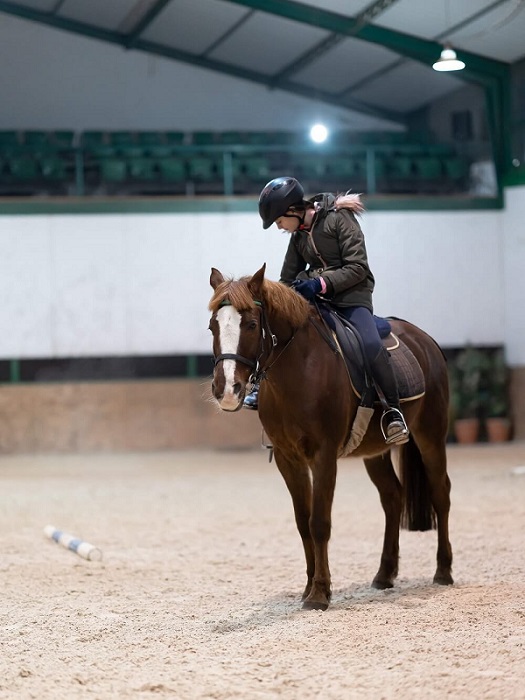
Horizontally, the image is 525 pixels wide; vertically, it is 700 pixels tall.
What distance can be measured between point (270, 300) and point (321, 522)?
1096mm

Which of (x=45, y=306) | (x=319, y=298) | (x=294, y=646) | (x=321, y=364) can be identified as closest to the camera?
(x=294, y=646)

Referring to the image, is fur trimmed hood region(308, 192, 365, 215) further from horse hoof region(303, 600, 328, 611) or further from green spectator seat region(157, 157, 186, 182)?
green spectator seat region(157, 157, 186, 182)

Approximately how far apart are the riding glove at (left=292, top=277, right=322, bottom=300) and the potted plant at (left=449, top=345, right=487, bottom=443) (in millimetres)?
9802

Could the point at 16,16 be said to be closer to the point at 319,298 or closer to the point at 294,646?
the point at 319,298

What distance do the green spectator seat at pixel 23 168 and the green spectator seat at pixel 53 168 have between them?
13cm

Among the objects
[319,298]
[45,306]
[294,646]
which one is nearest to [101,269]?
[45,306]

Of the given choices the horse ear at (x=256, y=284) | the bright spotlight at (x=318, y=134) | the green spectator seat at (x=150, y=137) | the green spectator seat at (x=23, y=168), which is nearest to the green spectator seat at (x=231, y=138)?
the green spectator seat at (x=150, y=137)

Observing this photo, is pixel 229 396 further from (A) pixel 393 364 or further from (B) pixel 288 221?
(A) pixel 393 364

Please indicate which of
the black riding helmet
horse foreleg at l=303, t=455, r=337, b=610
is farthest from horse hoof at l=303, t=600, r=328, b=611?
the black riding helmet

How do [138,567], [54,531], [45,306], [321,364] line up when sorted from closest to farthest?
[321,364], [138,567], [54,531], [45,306]

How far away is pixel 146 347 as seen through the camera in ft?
46.8

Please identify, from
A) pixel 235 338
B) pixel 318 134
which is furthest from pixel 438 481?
pixel 318 134

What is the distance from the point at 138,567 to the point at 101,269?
8.44m

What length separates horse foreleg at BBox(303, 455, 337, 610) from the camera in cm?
472
